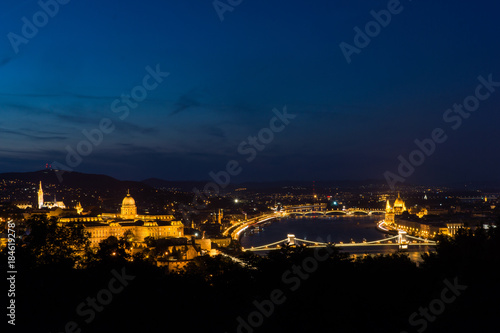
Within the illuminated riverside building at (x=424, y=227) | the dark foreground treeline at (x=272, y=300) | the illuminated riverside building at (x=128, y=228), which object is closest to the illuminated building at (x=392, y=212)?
the illuminated riverside building at (x=424, y=227)

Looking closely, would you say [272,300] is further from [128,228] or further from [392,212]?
[392,212]

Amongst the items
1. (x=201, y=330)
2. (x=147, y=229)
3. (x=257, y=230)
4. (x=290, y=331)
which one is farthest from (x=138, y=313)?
(x=257, y=230)

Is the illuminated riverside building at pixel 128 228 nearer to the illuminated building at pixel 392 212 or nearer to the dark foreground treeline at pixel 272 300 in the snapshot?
the dark foreground treeline at pixel 272 300

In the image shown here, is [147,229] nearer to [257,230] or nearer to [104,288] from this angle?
[257,230]

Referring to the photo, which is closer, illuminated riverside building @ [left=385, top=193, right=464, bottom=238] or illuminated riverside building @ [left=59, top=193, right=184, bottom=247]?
illuminated riverside building @ [left=59, top=193, right=184, bottom=247]

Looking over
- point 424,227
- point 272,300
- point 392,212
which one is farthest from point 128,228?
point 392,212

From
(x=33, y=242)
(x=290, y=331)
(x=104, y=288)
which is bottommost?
(x=290, y=331)

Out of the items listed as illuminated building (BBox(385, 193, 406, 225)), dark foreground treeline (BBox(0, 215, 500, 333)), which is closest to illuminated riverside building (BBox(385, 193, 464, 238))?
illuminated building (BBox(385, 193, 406, 225))

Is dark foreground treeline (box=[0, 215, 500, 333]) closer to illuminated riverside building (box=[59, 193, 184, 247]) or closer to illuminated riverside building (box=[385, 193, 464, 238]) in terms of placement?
illuminated riverside building (box=[59, 193, 184, 247])
